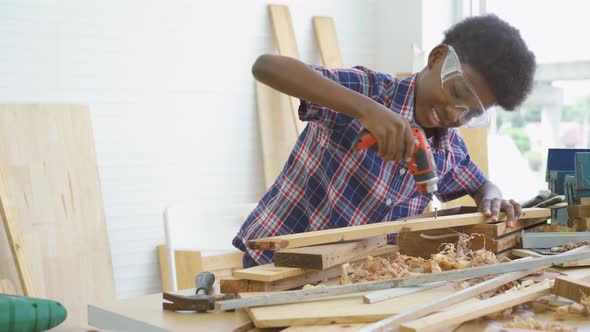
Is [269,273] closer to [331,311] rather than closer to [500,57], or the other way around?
[331,311]

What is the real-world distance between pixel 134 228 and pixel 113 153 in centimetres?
44

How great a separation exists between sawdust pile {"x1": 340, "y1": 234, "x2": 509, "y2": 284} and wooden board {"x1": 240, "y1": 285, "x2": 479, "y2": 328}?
0.13 metres

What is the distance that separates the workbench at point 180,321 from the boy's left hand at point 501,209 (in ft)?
2.20

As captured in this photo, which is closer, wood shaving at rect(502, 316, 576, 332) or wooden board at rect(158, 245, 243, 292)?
wood shaving at rect(502, 316, 576, 332)

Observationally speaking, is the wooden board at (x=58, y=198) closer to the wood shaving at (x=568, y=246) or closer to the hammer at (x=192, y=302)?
the hammer at (x=192, y=302)

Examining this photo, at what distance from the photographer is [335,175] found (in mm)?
2270

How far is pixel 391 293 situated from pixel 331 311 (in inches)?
6.9

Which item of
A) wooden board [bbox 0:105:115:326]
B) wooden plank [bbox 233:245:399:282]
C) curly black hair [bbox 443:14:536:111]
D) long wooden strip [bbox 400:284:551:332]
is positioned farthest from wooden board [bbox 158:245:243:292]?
long wooden strip [bbox 400:284:551:332]

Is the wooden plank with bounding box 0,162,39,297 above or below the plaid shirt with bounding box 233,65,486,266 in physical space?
below

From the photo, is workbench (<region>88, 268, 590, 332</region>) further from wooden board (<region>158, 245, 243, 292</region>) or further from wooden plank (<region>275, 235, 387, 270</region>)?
wooden board (<region>158, 245, 243, 292</region>)

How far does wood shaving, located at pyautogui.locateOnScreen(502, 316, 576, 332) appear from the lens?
1284 millimetres

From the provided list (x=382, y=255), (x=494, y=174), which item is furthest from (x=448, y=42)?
(x=494, y=174)

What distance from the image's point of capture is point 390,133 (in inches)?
72.8

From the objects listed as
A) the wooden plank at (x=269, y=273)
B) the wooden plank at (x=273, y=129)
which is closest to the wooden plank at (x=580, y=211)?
the wooden plank at (x=269, y=273)
